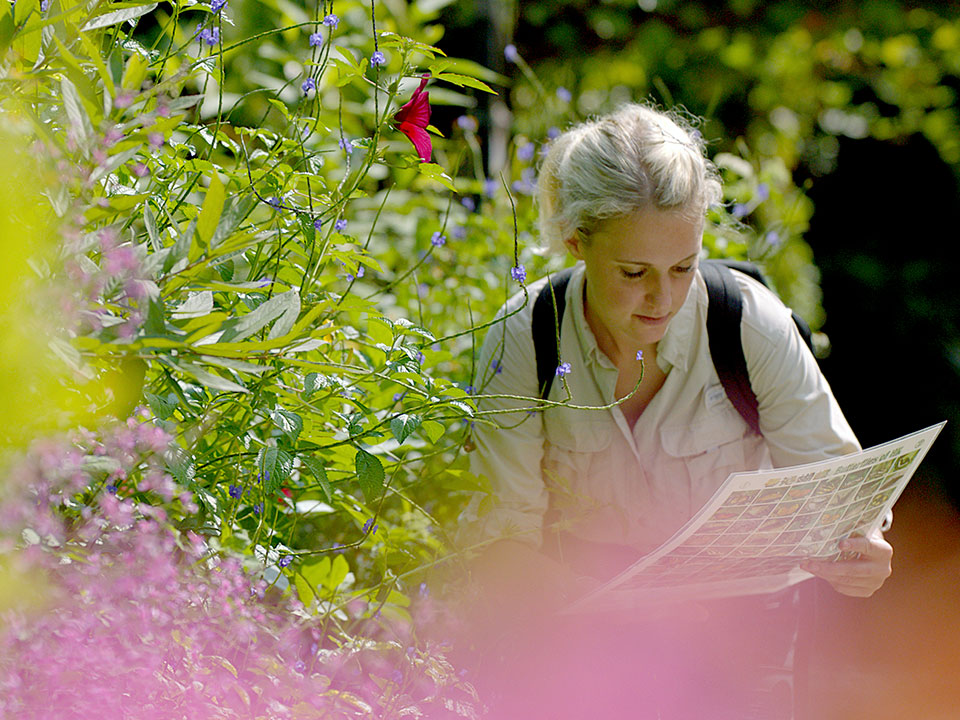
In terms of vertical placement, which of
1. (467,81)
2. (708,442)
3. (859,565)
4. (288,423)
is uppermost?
(467,81)

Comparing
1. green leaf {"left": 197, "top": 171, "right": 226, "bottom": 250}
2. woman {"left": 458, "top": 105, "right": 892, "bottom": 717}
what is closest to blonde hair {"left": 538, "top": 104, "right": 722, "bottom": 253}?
woman {"left": 458, "top": 105, "right": 892, "bottom": 717}

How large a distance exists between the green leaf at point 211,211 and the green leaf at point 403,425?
1.31 ft

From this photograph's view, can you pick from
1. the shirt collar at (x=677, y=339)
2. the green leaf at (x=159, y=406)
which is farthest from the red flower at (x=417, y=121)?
the shirt collar at (x=677, y=339)

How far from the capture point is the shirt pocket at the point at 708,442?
6.46 feet

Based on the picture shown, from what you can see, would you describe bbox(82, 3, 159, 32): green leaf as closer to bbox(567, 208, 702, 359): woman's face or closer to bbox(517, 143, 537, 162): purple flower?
bbox(567, 208, 702, 359): woman's face

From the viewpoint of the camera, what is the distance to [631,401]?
2.04m

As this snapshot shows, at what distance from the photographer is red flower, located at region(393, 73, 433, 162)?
4.48 ft

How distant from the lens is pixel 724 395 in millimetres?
1974

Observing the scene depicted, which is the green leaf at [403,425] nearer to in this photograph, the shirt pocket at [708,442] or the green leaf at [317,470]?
the green leaf at [317,470]

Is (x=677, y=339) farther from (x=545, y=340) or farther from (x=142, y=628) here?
(x=142, y=628)

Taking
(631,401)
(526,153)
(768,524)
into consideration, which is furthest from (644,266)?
(526,153)

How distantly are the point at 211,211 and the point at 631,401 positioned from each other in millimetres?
1295

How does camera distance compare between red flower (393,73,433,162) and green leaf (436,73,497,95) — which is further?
red flower (393,73,433,162)

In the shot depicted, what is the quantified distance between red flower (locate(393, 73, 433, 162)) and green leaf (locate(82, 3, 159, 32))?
1.24 feet
